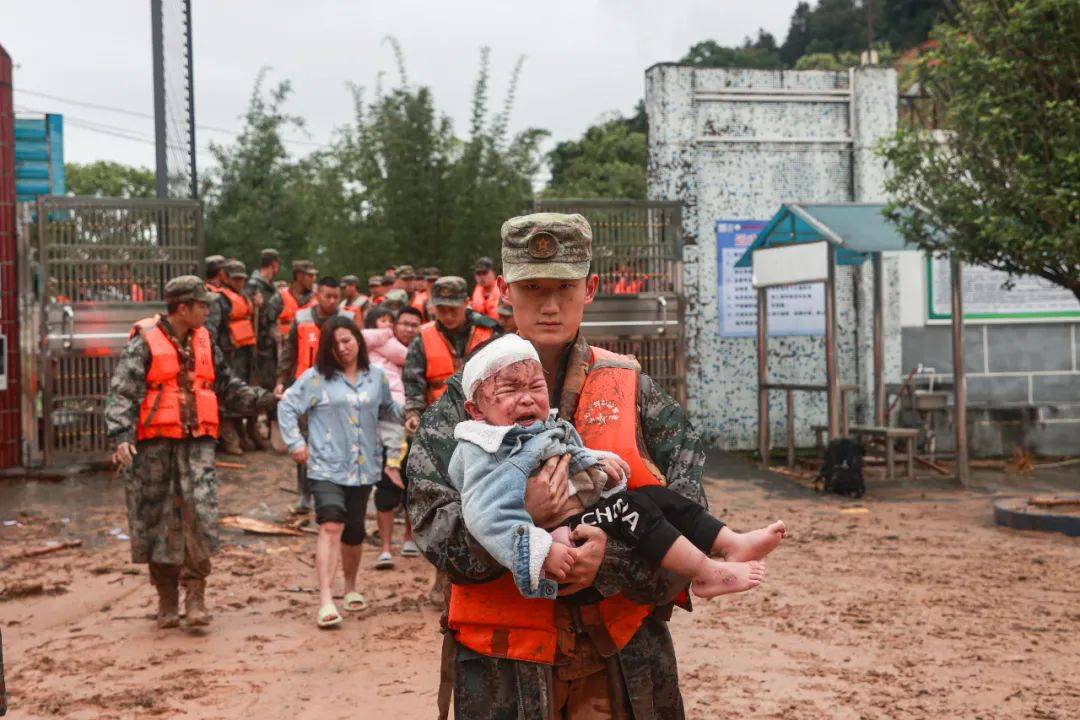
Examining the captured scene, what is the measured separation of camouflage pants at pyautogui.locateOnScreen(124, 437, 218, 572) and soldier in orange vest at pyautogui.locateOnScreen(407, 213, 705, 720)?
484 cm

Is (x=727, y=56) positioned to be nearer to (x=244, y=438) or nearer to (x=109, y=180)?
(x=109, y=180)

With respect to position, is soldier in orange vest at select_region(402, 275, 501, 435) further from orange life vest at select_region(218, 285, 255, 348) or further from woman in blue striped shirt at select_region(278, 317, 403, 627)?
orange life vest at select_region(218, 285, 255, 348)

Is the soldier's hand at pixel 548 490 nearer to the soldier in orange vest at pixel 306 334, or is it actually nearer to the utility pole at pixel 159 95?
the soldier in orange vest at pixel 306 334

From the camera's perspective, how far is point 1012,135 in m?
10.7

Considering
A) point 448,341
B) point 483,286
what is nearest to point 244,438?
point 483,286

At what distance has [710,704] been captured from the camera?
5.90 m

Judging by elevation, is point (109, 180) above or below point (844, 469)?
above

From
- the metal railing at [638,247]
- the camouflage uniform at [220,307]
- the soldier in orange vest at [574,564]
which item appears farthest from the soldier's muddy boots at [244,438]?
the soldier in orange vest at [574,564]

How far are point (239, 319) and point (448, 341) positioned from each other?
6.58 m

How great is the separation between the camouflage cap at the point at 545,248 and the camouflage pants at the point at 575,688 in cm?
89

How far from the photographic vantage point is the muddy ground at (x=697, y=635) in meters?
6.05

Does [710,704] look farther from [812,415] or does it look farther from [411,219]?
[411,219]

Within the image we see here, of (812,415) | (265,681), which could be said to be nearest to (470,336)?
(265,681)

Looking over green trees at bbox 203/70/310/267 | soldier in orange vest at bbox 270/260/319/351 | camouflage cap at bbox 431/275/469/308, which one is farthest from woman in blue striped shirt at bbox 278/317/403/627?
green trees at bbox 203/70/310/267
